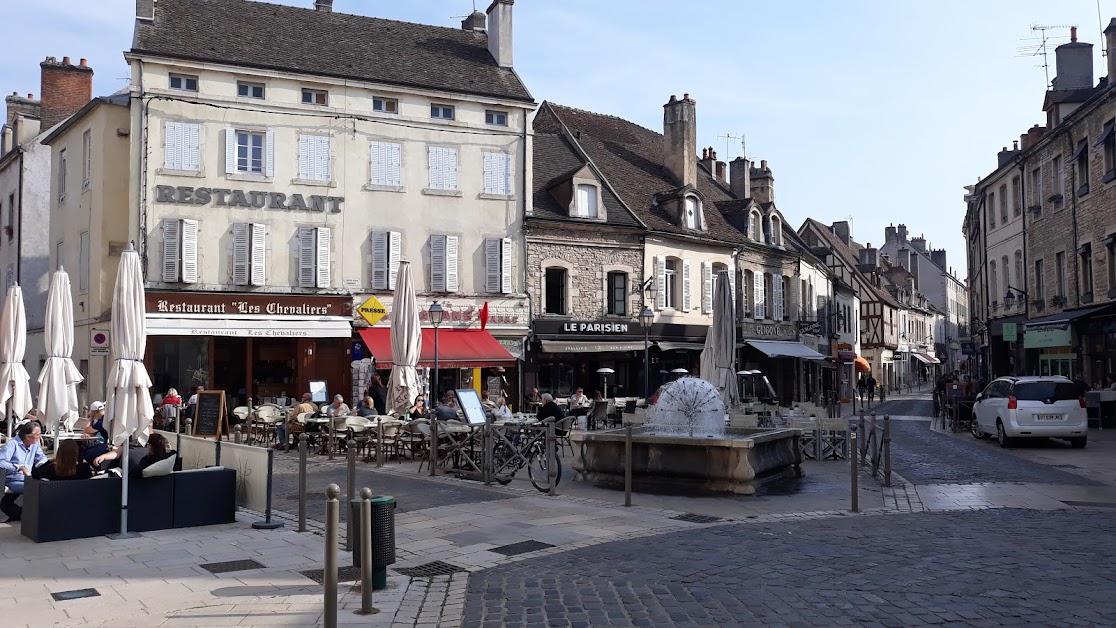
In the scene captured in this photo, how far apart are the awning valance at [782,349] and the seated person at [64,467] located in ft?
92.7

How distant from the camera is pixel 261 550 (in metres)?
8.42

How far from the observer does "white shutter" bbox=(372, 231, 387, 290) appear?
85.9ft

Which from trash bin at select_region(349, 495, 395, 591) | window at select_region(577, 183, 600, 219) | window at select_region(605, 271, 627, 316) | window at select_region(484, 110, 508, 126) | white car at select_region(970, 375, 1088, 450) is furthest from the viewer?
window at select_region(605, 271, 627, 316)

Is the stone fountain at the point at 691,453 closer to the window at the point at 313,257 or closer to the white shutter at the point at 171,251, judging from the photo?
the window at the point at 313,257

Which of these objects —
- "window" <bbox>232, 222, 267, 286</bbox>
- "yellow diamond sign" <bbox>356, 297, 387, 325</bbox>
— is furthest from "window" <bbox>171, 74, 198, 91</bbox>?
"yellow diamond sign" <bbox>356, 297, 387, 325</bbox>

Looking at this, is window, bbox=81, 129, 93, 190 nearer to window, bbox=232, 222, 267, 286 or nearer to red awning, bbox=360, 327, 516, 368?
window, bbox=232, 222, 267, 286

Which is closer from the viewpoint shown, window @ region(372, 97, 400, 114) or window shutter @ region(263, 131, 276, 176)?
window shutter @ region(263, 131, 276, 176)

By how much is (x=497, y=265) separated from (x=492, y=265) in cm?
16

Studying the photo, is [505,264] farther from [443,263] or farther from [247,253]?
[247,253]

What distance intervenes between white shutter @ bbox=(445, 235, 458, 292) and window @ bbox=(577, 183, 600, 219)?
447 centimetres

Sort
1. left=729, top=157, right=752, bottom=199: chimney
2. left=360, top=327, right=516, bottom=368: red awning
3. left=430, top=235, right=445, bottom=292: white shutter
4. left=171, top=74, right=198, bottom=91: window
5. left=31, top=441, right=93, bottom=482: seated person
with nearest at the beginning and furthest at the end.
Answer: left=31, top=441, right=93, bottom=482: seated person < left=171, top=74, right=198, bottom=91: window < left=360, top=327, right=516, bottom=368: red awning < left=430, top=235, right=445, bottom=292: white shutter < left=729, top=157, right=752, bottom=199: chimney

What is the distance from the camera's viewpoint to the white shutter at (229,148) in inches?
964

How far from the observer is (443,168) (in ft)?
89.0

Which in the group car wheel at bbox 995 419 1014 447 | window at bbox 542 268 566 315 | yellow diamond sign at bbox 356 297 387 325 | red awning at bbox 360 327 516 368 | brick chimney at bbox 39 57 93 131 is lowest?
car wheel at bbox 995 419 1014 447
